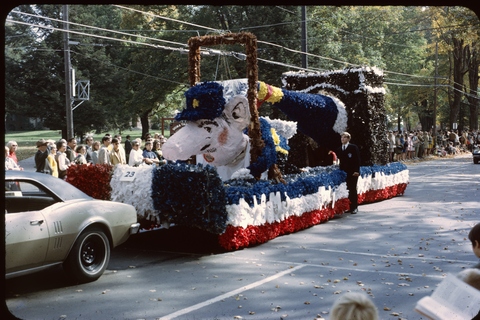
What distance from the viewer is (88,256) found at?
769 centimetres

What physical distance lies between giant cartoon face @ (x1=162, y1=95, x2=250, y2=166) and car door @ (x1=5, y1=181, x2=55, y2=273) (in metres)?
3.33

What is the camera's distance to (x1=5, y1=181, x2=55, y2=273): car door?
645 cm

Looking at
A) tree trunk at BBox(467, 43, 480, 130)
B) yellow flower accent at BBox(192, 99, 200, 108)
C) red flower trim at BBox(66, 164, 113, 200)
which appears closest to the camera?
red flower trim at BBox(66, 164, 113, 200)

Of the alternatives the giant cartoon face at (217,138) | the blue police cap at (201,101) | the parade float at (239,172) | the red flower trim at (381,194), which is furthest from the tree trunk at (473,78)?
the blue police cap at (201,101)

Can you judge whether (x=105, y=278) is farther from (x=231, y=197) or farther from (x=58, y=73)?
(x=58, y=73)

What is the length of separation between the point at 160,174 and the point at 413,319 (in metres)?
4.73

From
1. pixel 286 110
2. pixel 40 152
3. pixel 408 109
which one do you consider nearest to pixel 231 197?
pixel 286 110

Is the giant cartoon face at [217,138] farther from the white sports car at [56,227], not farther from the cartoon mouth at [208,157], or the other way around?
the white sports car at [56,227]

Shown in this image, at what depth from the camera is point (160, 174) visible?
9.52m

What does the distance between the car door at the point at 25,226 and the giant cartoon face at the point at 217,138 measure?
10.9 feet

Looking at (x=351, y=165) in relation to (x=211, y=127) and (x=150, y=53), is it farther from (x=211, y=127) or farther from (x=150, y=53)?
(x=150, y=53)

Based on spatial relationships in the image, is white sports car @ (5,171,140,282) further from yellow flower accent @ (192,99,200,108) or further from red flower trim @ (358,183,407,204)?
red flower trim @ (358,183,407,204)

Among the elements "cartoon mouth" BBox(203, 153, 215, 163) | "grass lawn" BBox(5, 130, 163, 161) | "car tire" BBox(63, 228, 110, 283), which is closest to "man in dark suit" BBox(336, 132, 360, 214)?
"cartoon mouth" BBox(203, 153, 215, 163)

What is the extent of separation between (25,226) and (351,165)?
8753 mm
